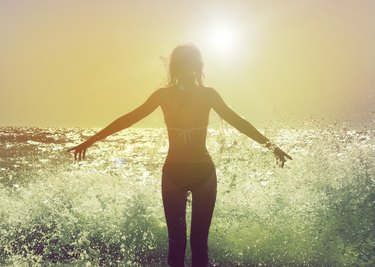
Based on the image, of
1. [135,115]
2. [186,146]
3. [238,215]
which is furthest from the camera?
[238,215]

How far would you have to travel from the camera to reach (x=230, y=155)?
31.3 feet

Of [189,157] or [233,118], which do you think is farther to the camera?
[233,118]

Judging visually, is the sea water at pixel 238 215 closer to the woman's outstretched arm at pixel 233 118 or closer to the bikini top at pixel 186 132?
the woman's outstretched arm at pixel 233 118

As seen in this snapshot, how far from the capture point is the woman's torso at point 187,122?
169 inches

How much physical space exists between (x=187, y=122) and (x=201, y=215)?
0.83m

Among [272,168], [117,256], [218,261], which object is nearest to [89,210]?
[117,256]

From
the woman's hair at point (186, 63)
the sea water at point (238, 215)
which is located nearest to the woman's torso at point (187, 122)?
the woman's hair at point (186, 63)

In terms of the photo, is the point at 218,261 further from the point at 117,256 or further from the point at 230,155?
the point at 230,155

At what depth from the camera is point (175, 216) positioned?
14.1 ft

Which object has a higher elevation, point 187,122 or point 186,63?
point 186,63

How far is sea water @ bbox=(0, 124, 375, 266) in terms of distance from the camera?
7418 mm

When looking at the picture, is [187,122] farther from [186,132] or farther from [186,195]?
[186,195]

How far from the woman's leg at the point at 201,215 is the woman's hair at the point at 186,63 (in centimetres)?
88

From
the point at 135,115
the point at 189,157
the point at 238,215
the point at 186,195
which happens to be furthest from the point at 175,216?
the point at 238,215
